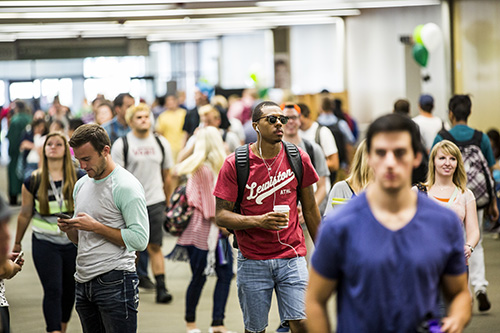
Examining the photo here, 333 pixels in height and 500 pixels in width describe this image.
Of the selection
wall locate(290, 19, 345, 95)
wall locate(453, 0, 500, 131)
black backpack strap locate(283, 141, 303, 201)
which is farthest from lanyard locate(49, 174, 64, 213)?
wall locate(290, 19, 345, 95)

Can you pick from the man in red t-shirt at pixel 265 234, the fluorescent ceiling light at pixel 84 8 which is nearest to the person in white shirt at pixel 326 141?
the man in red t-shirt at pixel 265 234

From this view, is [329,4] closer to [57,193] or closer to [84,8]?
[84,8]

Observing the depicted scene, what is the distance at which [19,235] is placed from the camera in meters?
5.84

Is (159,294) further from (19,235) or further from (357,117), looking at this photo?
(357,117)

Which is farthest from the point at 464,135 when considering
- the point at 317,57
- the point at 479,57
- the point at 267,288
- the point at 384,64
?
the point at 317,57

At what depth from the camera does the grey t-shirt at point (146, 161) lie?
7879 mm

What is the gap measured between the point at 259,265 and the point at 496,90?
11679 mm

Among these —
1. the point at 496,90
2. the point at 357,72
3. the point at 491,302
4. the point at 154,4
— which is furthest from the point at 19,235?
the point at 357,72

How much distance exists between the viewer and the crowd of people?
2.69 m

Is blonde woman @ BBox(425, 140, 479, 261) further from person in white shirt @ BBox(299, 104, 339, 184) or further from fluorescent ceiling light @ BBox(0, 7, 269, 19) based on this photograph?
fluorescent ceiling light @ BBox(0, 7, 269, 19)

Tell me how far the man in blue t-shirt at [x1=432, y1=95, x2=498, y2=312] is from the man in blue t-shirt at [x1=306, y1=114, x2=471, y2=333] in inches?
171

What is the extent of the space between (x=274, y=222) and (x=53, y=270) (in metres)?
1.98

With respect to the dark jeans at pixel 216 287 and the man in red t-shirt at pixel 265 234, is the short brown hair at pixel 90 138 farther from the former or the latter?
the dark jeans at pixel 216 287

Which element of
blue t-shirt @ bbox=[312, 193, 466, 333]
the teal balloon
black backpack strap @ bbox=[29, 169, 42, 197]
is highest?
the teal balloon
